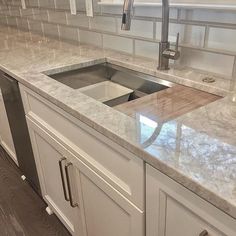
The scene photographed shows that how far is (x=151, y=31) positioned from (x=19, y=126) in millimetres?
860

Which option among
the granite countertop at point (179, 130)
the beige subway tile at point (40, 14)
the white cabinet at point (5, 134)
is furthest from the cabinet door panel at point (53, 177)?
the beige subway tile at point (40, 14)

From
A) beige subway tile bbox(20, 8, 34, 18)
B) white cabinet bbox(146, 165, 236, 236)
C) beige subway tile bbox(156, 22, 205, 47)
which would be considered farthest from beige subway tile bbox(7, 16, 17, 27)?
white cabinet bbox(146, 165, 236, 236)

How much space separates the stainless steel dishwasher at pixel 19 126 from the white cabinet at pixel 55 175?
0.09m

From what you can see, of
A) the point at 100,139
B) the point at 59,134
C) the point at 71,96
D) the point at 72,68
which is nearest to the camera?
the point at 100,139

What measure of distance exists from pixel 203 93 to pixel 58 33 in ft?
4.52

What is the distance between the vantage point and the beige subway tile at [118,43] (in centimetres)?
140

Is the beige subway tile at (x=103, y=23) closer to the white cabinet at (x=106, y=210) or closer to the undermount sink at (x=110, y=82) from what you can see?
the undermount sink at (x=110, y=82)

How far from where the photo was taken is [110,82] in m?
1.33

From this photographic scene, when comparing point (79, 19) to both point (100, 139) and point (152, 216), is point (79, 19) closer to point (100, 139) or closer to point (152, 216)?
point (100, 139)

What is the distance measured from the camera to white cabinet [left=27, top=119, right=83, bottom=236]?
1.09m

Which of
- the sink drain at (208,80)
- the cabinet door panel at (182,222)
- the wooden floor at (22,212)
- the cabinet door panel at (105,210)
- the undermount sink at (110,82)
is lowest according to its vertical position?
the wooden floor at (22,212)

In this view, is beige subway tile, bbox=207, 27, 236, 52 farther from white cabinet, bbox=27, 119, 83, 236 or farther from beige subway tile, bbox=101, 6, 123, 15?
white cabinet, bbox=27, 119, 83, 236

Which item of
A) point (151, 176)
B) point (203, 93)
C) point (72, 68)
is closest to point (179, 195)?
point (151, 176)

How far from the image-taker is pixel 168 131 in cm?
68
